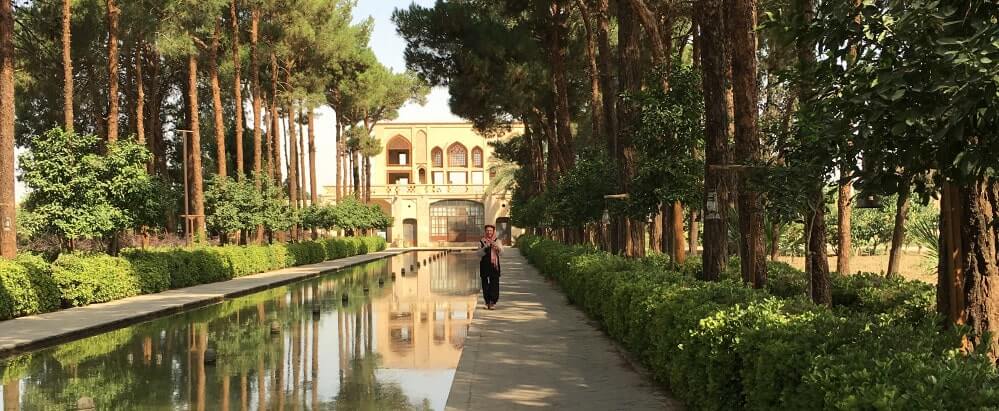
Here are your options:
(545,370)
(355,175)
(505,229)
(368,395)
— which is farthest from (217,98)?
(505,229)

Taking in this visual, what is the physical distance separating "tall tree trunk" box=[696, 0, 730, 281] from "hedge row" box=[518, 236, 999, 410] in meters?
0.91

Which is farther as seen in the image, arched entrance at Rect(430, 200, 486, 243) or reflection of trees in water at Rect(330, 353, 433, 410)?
arched entrance at Rect(430, 200, 486, 243)

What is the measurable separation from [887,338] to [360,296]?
678 inches

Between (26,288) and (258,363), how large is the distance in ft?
25.4

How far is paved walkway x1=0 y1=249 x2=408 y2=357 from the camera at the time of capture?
1266 cm

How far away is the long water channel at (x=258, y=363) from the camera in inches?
322

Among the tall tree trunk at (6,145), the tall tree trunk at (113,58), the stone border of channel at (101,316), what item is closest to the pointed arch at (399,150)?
the tall tree trunk at (113,58)

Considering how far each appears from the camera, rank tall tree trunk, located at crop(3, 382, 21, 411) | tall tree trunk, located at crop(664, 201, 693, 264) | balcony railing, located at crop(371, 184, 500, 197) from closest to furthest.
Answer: tall tree trunk, located at crop(3, 382, 21, 411), tall tree trunk, located at crop(664, 201, 693, 264), balcony railing, located at crop(371, 184, 500, 197)

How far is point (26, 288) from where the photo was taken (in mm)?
16078

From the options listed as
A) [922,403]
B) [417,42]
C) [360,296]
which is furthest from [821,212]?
[417,42]

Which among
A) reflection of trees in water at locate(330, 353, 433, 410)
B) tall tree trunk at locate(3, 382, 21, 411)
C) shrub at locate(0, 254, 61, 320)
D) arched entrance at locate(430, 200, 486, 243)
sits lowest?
reflection of trees in water at locate(330, 353, 433, 410)

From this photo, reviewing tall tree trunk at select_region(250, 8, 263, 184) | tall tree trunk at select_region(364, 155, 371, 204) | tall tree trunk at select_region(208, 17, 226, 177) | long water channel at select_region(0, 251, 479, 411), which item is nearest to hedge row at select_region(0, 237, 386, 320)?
long water channel at select_region(0, 251, 479, 411)

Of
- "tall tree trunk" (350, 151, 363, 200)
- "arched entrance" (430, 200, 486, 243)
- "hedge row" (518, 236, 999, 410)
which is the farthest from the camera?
"arched entrance" (430, 200, 486, 243)

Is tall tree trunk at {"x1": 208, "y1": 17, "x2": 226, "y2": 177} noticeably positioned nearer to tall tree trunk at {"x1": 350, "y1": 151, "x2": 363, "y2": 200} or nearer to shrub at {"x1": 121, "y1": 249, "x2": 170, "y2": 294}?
shrub at {"x1": 121, "y1": 249, "x2": 170, "y2": 294}
